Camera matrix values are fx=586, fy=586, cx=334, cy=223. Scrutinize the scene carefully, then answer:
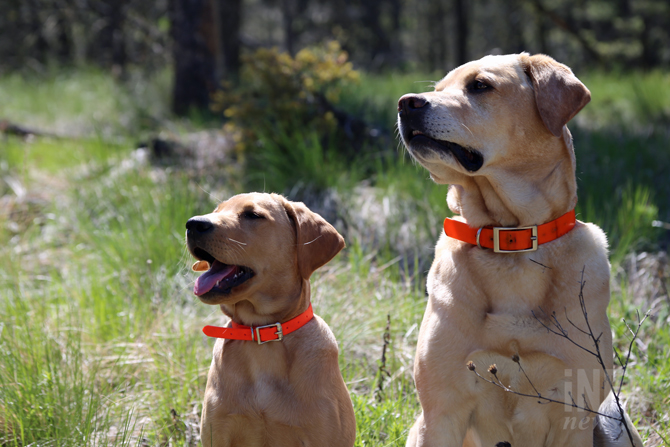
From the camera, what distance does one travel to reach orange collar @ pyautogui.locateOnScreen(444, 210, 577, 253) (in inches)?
100

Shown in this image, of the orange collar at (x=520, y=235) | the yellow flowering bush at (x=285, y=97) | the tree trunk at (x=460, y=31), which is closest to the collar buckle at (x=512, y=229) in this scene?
the orange collar at (x=520, y=235)

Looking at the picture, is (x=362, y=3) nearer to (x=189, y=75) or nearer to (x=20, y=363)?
(x=189, y=75)

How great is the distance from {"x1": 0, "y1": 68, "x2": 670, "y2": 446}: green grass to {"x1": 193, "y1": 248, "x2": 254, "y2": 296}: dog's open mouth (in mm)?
627

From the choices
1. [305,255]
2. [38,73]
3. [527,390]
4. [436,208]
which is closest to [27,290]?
[305,255]

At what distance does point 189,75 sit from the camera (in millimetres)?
9992

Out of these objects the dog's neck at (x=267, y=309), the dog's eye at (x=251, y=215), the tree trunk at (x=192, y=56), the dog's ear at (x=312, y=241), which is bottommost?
the dog's neck at (x=267, y=309)

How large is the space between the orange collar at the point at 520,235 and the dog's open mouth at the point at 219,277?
1.07 m

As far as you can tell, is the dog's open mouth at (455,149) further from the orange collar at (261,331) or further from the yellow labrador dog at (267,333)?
the orange collar at (261,331)

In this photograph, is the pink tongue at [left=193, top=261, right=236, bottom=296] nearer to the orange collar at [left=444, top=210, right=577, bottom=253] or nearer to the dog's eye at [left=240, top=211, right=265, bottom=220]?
the dog's eye at [left=240, top=211, right=265, bottom=220]

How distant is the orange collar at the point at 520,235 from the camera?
100 inches

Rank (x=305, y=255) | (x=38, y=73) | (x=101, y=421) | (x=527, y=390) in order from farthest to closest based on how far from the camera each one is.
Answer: (x=38, y=73), (x=101, y=421), (x=305, y=255), (x=527, y=390)

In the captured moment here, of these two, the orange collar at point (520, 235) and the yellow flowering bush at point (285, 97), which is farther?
the yellow flowering bush at point (285, 97)

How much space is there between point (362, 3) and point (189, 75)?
15.8 m

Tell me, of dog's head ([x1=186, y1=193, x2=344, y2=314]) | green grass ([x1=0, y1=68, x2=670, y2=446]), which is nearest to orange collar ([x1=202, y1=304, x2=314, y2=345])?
dog's head ([x1=186, y1=193, x2=344, y2=314])
